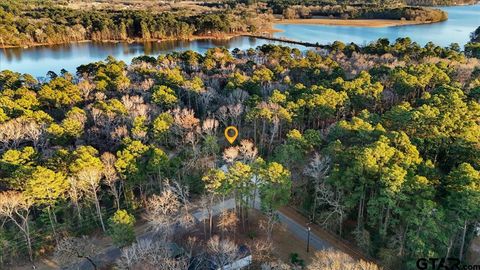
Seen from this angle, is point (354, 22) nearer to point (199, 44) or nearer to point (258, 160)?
point (199, 44)

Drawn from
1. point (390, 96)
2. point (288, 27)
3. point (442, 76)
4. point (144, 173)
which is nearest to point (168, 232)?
point (144, 173)

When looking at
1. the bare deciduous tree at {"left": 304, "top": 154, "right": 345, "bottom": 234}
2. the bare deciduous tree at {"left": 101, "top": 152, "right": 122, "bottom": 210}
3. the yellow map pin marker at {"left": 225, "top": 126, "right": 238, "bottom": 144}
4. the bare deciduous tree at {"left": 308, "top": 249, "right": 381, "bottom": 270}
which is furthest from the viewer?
the yellow map pin marker at {"left": 225, "top": 126, "right": 238, "bottom": 144}

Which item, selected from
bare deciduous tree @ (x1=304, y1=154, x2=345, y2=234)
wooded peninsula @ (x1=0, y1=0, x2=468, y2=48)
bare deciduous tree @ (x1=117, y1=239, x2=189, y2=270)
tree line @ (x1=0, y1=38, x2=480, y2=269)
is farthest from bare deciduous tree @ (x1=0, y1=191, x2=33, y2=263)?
wooded peninsula @ (x1=0, y1=0, x2=468, y2=48)

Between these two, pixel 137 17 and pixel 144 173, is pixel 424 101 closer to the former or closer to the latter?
pixel 144 173

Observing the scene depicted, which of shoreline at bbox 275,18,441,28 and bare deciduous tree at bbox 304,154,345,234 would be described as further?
shoreline at bbox 275,18,441,28

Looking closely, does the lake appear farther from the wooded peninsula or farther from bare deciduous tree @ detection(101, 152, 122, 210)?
bare deciduous tree @ detection(101, 152, 122, 210)

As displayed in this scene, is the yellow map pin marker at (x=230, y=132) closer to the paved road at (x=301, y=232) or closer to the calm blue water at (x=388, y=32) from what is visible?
the paved road at (x=301, y=232)

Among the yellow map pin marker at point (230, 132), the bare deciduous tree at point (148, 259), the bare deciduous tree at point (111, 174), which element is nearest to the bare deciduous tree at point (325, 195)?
the bare deciduous tree at point (148, 259)
